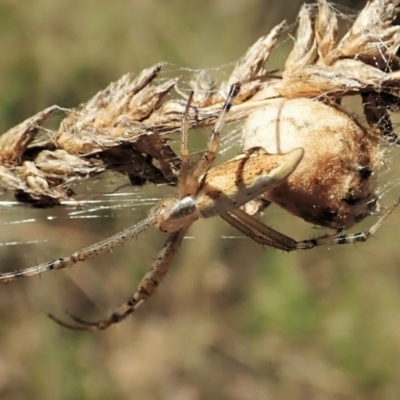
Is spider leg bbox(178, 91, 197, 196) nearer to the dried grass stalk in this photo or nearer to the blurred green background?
the dried grass stalk

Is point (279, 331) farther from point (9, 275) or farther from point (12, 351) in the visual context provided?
point (9, 275)

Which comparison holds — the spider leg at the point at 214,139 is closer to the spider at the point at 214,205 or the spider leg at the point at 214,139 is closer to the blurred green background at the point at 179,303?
the spider at the point at 214,205

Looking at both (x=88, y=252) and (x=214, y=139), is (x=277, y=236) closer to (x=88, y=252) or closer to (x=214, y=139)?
(x=214, y=139)

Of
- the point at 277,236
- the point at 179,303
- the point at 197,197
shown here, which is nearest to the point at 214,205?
the point at 197,197

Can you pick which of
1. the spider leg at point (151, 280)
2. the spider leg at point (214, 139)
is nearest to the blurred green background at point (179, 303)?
the spider leg at point (151, 280)

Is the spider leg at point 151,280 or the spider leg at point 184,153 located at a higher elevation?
the spider leg at point 184,153

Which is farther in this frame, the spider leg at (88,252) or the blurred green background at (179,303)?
the blurred green background at (179,303)

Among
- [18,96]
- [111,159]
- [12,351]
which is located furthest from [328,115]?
[12,351]
